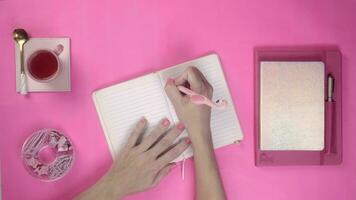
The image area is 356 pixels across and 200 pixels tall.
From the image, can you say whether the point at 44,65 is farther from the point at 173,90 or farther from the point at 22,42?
the point at 173,90

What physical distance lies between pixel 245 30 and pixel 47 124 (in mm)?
648

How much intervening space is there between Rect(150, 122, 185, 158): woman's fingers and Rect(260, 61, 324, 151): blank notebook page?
246mm

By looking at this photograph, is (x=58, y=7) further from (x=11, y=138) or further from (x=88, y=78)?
(x=11, y=138)

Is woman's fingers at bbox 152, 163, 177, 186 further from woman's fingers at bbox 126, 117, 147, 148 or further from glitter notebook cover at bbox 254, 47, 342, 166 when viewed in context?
glitter notebook cover at bbox 254, 47, 342, 166

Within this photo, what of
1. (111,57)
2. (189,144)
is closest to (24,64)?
(111,57)

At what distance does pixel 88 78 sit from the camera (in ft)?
3.65

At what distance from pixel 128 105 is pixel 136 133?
9 cm

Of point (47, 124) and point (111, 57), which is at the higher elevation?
Result: point (111, 57)

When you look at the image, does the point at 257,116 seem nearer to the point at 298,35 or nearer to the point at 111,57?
the point at 298,35

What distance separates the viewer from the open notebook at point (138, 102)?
42.9 inches

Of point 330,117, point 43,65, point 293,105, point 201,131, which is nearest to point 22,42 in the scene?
point 43,65

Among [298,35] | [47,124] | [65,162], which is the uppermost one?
[298,35]

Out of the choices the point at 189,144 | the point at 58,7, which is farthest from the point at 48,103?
the point at 189,144

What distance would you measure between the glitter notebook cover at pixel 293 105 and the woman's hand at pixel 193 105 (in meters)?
0.17
